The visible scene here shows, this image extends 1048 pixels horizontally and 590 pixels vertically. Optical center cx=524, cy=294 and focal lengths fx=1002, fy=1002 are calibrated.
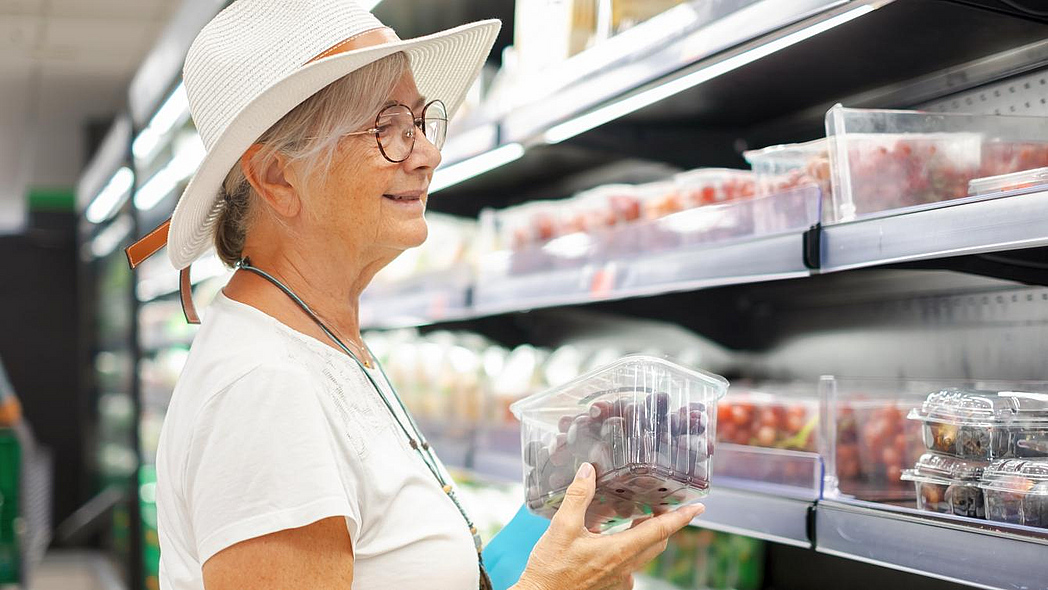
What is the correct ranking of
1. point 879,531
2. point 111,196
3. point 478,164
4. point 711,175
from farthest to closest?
point 111,196 → point 478,164 → point 711,175 → point 879,531

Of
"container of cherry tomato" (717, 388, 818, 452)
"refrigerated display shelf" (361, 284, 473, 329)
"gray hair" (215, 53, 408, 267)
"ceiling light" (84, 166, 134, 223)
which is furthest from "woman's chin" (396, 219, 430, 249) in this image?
"ceiling light" (84, 166, 134, 223)

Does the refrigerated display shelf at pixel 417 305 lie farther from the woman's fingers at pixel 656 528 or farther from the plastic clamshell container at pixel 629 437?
the woman's fingers at pixel 656 528

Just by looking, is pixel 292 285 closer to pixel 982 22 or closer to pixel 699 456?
pixel 699 456

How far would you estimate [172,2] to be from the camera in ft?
18.5

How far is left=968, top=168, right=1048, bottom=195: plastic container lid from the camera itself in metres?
1.34

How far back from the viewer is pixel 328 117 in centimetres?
135

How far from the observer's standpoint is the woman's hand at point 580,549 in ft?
4.05

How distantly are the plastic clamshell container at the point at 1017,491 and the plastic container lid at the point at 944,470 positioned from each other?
26 millimetres

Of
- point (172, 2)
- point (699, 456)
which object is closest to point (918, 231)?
point (699, 456)

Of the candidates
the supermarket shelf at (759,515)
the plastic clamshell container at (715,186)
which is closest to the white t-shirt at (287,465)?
the supermarket shelf at (759,515)

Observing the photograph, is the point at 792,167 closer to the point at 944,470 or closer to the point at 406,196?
the point at 944,470

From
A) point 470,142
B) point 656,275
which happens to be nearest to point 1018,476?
point 656,275

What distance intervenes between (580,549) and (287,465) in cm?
37

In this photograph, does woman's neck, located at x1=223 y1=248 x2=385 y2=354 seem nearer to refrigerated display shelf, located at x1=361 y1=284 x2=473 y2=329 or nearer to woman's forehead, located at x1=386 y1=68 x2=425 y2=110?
woman's forehead, located at x1=386 y1=68 x2=425 y2=110
